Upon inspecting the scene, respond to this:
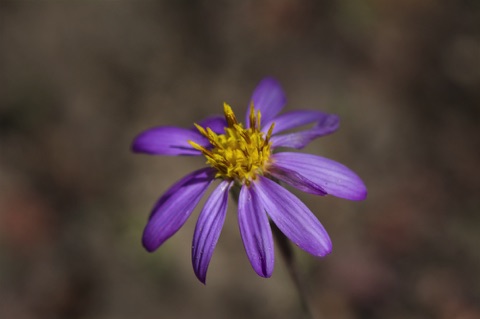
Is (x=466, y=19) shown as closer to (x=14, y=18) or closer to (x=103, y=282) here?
(x=103, y=282)

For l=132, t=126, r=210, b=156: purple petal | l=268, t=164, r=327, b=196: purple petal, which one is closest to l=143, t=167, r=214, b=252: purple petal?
l=132, t=126, r=210, b=156: purple petal

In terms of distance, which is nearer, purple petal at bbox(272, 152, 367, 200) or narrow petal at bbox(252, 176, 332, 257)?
narrow petal at bbox(252, 176, 332, 257)

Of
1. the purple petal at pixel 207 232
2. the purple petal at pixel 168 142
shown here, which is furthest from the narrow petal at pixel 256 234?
the purple petal at pixel 168 142

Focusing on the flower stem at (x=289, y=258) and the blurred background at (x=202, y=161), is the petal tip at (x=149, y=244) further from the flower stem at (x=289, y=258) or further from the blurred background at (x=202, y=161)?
the blurred background at (x=202, y=161)

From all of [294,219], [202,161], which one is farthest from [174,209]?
[202,161]

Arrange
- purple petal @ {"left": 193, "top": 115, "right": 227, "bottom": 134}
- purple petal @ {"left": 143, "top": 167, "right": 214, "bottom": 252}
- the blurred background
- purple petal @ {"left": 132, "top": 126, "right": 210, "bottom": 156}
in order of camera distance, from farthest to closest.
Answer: the blurred background, purple petal @ {"left": 193, "top": 115, "right": 227, "bottom": 134}, purple petal @ {"left": 132, "top": 126, "right": 210, "bottom": 156}, purple petal @ {"left": 143, "top": 167, "right": 214, "bottom": 252}

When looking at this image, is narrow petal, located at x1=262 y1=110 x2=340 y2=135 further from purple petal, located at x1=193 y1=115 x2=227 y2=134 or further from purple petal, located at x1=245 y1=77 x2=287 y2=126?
purple petal, located at x1=193 y1=115 x2=227 y2=134

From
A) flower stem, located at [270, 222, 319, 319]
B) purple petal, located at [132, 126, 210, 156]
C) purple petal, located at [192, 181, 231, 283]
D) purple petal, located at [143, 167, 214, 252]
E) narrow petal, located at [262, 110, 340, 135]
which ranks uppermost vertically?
purple petal, located at [132, 126, 210, 156]
